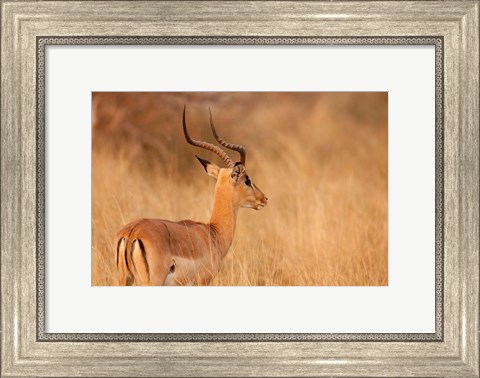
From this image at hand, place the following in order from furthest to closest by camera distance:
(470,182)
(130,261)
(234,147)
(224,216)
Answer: (224,216), (234,147), (130,261), (470,182)

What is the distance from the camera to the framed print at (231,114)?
7223 millimetres

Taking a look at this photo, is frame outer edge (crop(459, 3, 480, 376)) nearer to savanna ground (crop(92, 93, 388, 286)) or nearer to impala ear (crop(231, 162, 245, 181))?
savanna ground (crop(92, 93, 388, 286))

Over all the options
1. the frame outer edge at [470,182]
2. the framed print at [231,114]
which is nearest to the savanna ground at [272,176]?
the framed print at [231,114]

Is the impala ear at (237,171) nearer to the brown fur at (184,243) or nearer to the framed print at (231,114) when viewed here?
the brown fur at (184,243)

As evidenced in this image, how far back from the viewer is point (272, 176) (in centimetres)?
770

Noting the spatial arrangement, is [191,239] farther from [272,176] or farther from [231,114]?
[231,114]

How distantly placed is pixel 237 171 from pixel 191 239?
54 centimetres

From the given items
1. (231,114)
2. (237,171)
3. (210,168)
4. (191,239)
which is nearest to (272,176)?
(237,171)

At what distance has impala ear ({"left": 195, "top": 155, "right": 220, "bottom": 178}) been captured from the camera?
25.4ft

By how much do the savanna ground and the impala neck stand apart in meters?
0.05

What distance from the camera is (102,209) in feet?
24.2

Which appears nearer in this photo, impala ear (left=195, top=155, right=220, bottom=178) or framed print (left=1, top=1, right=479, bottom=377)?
framed print (left=1, top=1, right=479, bottom=377)

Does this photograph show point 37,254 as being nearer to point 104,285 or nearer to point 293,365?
point 104,285

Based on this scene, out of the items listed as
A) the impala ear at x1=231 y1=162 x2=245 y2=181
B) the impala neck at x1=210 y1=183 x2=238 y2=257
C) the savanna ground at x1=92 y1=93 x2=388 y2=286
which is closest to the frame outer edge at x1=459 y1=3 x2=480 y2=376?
the savanna ground at x1=92 y1=93 x2=388 y2=286
